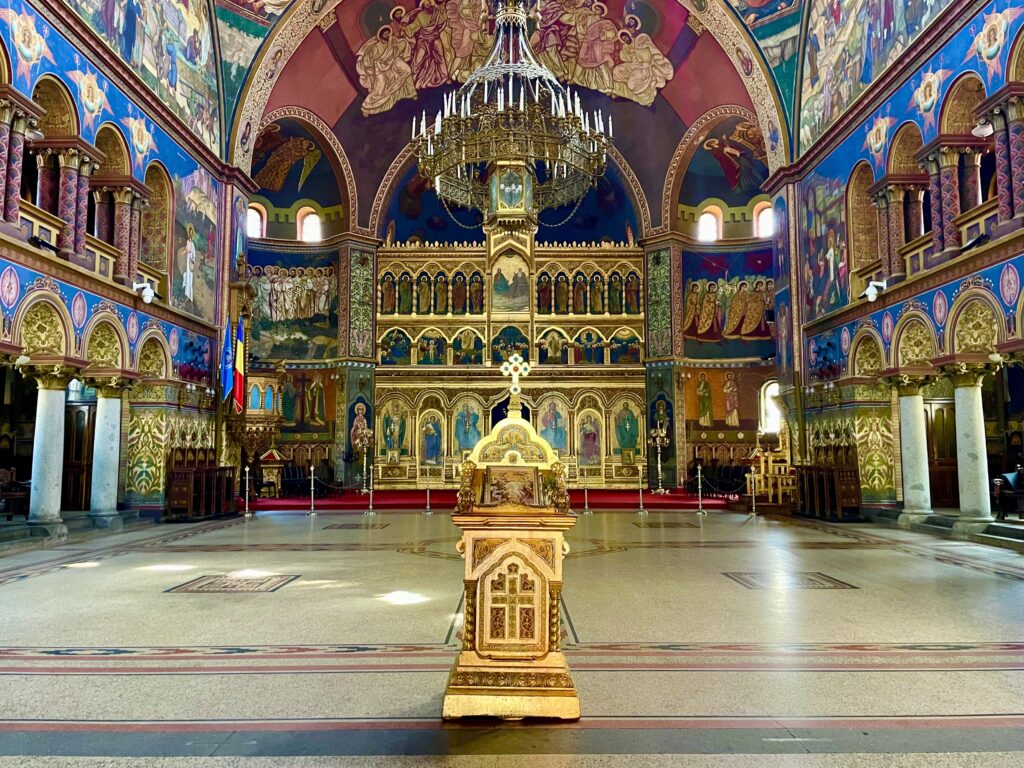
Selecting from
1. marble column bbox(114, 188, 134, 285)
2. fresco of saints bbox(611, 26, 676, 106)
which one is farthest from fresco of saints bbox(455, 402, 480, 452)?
marble column bbox(114, 188, 134, 285)

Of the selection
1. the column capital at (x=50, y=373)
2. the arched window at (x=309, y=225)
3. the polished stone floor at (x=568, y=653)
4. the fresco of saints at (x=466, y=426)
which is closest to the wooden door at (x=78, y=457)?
the column capital at (x=50, y=373)

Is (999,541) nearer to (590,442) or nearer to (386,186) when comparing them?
(590,442)

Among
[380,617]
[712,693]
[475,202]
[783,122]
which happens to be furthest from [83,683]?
[783,122]

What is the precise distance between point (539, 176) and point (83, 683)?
26248 mm

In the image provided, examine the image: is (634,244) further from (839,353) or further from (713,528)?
(713,528)

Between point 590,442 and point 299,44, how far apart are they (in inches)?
624

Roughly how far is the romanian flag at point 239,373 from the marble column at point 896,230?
1541cm

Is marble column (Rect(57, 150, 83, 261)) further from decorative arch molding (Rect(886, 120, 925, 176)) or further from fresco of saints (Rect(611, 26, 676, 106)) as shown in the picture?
fresco of saints (Rect(611, 26, 676, 106))

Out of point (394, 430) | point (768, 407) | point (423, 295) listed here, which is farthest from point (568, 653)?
point (423, 295)

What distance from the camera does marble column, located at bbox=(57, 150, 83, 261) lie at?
12.8m

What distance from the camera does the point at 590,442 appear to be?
26141mm

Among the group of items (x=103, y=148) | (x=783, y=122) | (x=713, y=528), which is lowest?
(x=713, y=528)

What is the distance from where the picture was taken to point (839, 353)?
1677cm

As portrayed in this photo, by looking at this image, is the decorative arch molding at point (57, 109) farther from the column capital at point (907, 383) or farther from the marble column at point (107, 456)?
the column capital at point (907, 383)
